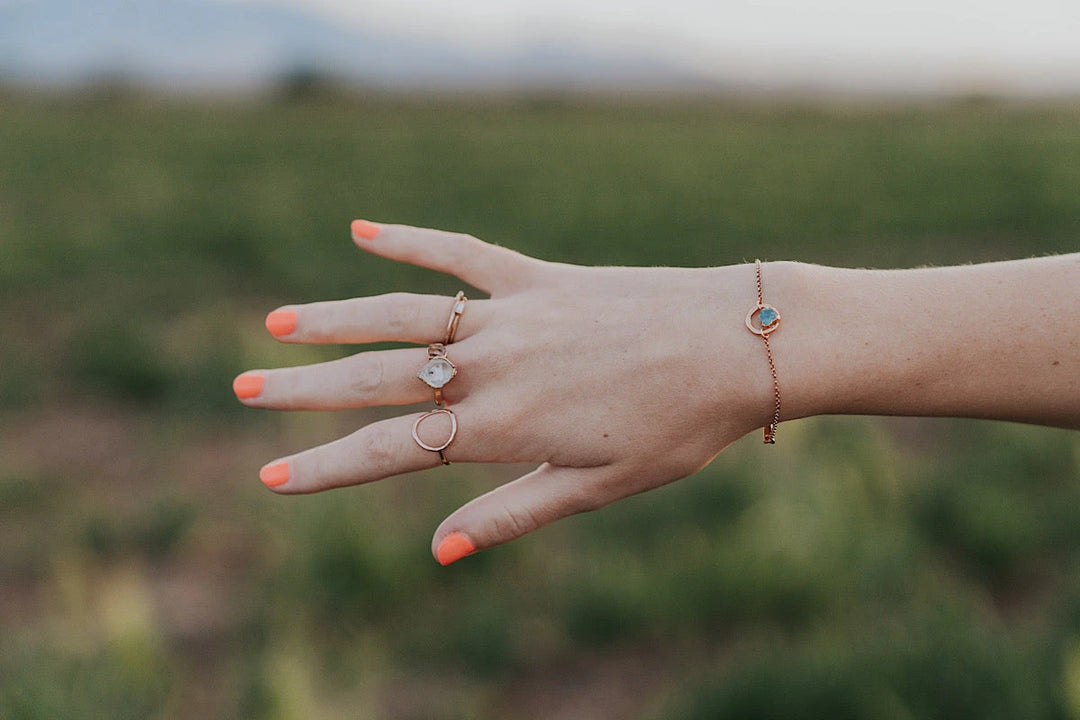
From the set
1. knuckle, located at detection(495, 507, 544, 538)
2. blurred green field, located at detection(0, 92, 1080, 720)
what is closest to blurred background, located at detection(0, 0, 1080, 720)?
blurred green field, located at detection(0, 92, 1080, 720)

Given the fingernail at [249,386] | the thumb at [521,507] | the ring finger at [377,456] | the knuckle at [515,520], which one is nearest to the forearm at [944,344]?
the thumb at [521,507]

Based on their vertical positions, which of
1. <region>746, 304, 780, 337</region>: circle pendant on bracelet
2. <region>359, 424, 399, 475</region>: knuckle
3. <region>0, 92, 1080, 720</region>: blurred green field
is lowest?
<region>0, 92, 1080, 720</region>: blurred green field

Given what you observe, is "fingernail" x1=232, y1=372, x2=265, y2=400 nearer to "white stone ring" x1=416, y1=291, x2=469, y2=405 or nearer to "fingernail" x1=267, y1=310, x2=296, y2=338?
"fingernail" x1=267, y1=310, x2=296, y2=338

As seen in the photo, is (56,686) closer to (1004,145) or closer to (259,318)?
(259,318)

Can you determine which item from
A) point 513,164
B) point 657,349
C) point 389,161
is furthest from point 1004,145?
point 657,349

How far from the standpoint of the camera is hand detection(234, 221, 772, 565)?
144 cm

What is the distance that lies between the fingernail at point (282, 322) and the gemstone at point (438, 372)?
28 cm

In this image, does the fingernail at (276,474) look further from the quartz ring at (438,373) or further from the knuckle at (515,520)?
the knuckle at (515,520)

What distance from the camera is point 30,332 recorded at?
5445 millimetres

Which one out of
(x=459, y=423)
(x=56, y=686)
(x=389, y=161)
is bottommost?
(x=56, y=686)

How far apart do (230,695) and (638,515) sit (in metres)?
1.51

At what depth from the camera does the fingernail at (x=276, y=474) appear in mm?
1480

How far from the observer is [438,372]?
151cm

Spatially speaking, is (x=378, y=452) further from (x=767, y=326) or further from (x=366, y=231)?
(x=767, y=326)
